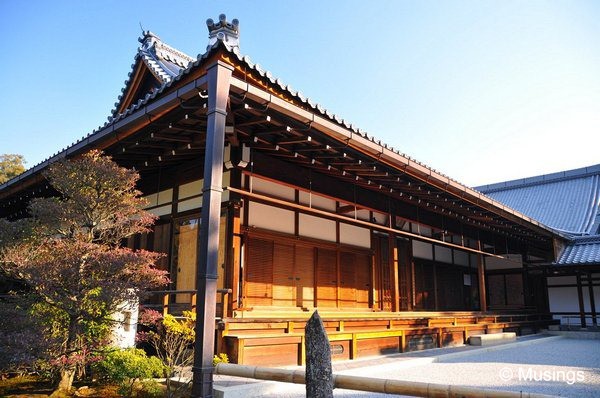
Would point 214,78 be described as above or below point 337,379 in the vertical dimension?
above

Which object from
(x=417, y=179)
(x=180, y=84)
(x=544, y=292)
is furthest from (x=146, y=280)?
(x=544, y=292)

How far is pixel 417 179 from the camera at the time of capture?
9703mm

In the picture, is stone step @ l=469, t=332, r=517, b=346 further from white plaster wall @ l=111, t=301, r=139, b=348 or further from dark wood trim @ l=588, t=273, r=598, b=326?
white plaster wall @ l=111, t=301, r=139, b=348

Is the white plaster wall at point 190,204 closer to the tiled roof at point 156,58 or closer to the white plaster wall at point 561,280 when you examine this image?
the tiled roof at point 156,58

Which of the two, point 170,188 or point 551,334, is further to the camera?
point 551,334

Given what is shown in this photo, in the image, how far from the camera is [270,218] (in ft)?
30.3

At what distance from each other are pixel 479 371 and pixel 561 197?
1843cm

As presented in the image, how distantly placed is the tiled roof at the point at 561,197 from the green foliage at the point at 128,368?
62.1ft

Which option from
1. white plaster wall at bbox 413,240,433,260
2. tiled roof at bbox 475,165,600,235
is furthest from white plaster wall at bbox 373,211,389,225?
tiled roof at bbox 475,165,600,235

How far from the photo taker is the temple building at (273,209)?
6074 millimetres

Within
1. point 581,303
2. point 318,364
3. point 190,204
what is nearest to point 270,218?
point 190,204

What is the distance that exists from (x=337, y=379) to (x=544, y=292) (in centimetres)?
1701

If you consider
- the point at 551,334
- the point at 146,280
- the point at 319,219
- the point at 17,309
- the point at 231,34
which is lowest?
the point at 551,334

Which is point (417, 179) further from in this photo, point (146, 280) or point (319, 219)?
point (146, 280)
